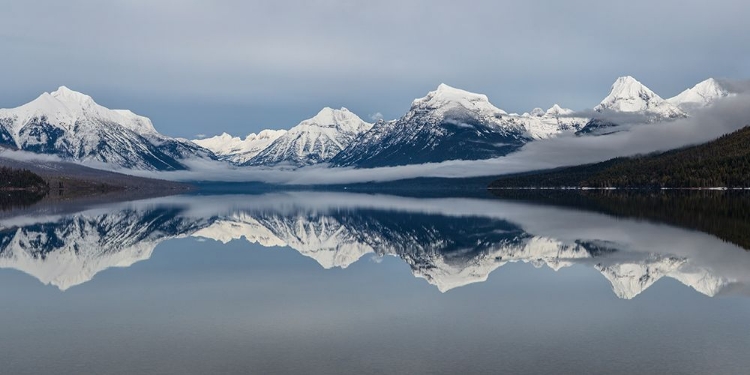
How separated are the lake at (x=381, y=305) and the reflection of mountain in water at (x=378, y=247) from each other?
0.38m

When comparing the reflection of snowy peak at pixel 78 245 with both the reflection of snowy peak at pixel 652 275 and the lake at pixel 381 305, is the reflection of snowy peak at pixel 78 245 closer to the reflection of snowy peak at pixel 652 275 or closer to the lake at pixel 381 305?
the lake at pixel 381 305

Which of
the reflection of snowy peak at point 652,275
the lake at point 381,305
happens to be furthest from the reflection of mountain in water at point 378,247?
the lake at point 381,305

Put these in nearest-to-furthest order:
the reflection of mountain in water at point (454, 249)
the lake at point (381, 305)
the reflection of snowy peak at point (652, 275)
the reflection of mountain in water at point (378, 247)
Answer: the lake at point (381, 305) → the reflection of snowy peak at point (652, 275) → the reflection of mountain in water at point (454, 249) → the reflection of mountain in water at point (378, 247)

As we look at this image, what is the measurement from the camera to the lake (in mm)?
25578

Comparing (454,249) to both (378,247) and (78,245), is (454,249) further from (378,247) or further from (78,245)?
(78,245)

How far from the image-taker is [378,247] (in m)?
70.9

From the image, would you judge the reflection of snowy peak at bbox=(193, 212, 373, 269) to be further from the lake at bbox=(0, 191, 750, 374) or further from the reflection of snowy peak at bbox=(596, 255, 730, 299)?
the reflection of snowy peak at bbox=(596, 255, 730, 299)

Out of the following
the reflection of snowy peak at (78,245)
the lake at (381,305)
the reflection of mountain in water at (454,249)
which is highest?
the reflection of snowy peak at (78,245)

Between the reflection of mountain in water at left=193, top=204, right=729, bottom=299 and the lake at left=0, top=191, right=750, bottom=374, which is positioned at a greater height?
the lake at left=0, top=191, right=750, bottom=374

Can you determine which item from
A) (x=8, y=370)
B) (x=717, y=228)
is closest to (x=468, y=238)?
(x=717, y=228)

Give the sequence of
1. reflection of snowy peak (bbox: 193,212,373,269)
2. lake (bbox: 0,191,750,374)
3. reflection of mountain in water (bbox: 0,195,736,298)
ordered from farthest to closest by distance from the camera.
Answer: reflection of snowy peak (bbox: 193,212,373,269) < reflection of mountain in water (bbox: 0,195,736,298) < lake (bbox: 0,191,750,374)

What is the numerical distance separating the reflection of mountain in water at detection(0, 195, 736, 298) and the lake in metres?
0.38

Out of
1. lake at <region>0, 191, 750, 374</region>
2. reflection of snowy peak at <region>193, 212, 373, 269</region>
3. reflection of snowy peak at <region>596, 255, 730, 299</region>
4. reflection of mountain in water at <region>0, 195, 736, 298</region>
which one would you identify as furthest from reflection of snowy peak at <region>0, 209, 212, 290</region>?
reflection of snowy peak at <region>596, 255, 730, 299</region>

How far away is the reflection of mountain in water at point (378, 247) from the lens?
4862 cm
